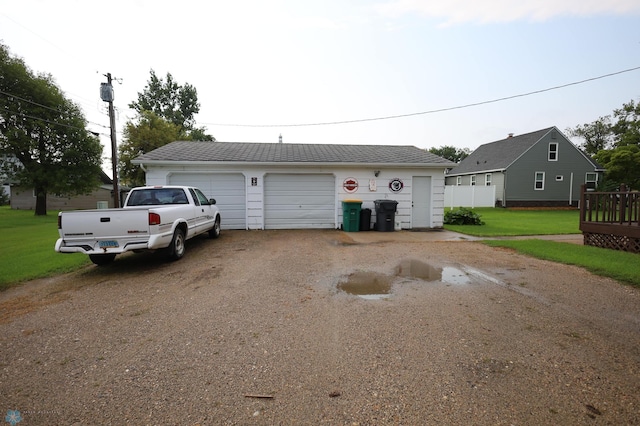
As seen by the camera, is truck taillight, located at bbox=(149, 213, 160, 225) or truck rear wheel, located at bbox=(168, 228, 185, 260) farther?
truck rear wheel, located at bbox=(168, 228, 185, 260)

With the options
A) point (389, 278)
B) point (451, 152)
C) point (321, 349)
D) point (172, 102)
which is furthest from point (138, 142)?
point (451, 152)

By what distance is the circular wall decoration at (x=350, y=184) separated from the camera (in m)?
12.2

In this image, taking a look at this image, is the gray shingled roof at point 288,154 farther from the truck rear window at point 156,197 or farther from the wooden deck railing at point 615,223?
the wooden deck railing at point 615,223

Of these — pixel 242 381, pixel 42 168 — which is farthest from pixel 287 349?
pixel 42 168

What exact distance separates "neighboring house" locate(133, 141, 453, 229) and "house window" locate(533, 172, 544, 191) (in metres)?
18.6

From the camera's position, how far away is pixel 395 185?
12297mm

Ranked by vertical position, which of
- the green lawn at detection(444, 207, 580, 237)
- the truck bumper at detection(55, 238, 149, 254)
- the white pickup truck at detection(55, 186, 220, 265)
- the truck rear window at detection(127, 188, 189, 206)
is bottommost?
the green lawn at detection(444, 207, 580, 237)

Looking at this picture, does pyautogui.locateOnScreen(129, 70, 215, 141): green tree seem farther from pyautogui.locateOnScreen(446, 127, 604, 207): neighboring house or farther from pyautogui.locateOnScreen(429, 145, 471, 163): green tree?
pyautogui.locateOnScreen(429, 145, 471, 163): green tree

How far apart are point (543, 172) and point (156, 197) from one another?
29396mm

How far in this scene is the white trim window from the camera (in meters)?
25.6

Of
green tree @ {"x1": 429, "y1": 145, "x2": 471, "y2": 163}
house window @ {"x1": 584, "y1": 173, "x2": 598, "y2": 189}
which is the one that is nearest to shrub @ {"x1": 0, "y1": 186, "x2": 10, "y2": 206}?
A: house window @ {"x1": 584, "y1": 173, "x2": 598, "y2": 189}

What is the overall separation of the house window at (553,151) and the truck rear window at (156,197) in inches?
1162

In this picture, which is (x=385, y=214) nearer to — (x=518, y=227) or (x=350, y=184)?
(x=350, y=184)

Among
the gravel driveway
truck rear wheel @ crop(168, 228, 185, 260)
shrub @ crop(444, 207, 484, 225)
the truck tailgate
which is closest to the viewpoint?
the gravel driveway
